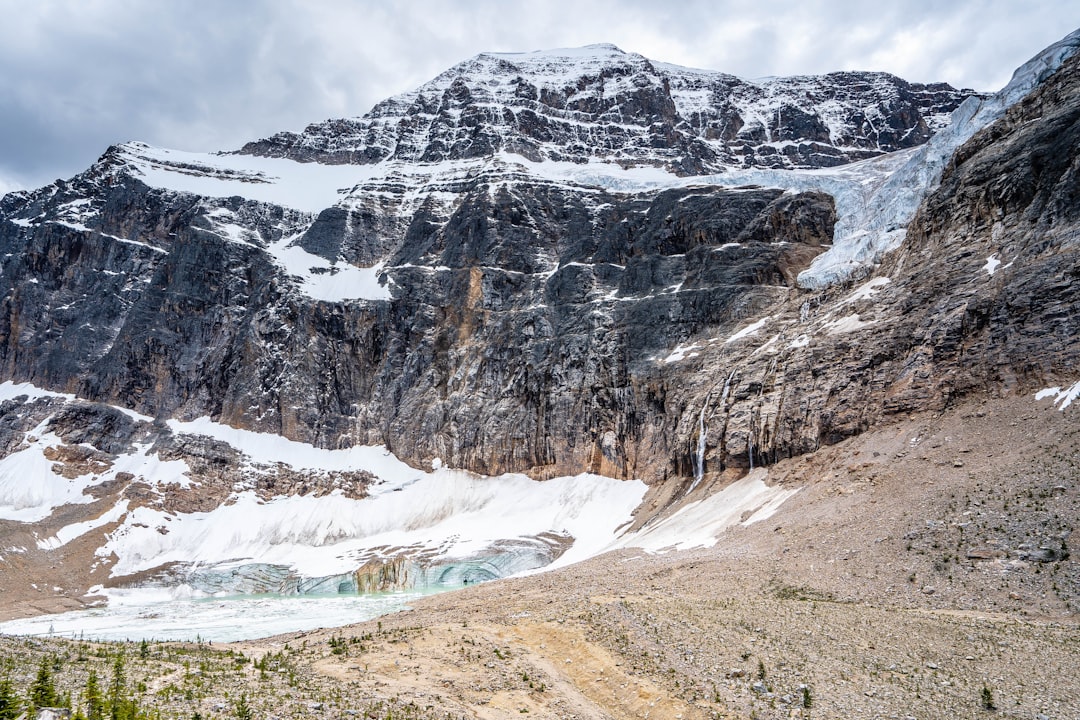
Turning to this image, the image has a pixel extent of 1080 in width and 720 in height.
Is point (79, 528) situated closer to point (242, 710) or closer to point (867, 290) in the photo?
point (242, 710)

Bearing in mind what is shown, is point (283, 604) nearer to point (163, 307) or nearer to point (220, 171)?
point (163, 307)

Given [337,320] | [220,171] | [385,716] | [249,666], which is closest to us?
[385,716]

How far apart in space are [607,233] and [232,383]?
5760cm

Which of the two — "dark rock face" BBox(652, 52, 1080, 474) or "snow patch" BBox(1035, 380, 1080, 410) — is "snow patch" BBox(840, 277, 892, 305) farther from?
"snow patch" BBox(1035, 380, 1080, 410)

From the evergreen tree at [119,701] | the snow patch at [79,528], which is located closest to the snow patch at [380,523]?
the snow patch at [79,528]

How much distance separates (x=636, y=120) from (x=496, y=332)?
8195 cm

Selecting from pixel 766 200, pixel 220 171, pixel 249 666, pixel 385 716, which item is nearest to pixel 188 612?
pixel 249 666

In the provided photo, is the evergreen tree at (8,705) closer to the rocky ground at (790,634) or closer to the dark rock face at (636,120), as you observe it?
the rocky ground at (790,634)

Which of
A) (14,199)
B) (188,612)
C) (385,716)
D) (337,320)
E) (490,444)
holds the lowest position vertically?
(188,612)

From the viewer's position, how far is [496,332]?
88.8 meters

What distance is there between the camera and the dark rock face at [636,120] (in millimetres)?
139000

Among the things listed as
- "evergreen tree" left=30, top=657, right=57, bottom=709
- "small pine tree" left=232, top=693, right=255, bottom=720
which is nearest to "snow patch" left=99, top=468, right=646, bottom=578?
"small pine tree" left=232, top=693, right=255, bottom=720

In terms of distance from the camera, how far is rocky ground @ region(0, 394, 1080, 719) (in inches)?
602

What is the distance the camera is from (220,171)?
138 metres
